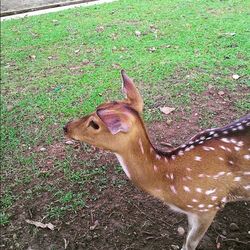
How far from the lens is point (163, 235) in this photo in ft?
11.5

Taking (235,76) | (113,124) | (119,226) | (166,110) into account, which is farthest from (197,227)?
(235,76)

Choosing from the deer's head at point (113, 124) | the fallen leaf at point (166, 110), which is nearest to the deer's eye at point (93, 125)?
the deer's head at point (113, 124)

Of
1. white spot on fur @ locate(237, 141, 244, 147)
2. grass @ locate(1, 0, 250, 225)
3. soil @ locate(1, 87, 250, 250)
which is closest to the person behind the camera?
white spot on fur @ locate(237, 141, 244, 147)

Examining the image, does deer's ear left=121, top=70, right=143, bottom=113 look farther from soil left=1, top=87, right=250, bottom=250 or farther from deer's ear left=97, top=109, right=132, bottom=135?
soil left=1, top=87, right=250, bottom=250

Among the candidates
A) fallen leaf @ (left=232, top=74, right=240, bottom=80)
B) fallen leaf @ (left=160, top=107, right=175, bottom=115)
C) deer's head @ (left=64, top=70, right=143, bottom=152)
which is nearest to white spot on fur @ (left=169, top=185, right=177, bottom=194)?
deer's head @ (left=64, top=70, right=143, bottom=152)

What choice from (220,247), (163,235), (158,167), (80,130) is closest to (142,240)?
(163,235)

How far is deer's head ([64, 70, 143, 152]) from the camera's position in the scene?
2.44 meters

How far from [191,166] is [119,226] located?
1026 millimetres

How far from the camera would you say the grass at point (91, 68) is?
4.29 metres

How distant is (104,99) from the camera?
5.26 metres

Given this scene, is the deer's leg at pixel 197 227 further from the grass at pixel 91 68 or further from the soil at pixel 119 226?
the grass at pixel 91 68

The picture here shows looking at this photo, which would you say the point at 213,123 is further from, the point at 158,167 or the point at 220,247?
the point at 158,167

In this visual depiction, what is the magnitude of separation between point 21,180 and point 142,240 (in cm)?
141

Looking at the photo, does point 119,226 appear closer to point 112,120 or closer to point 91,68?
point 112,120
